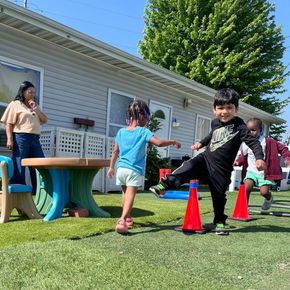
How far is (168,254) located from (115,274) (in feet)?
2.35

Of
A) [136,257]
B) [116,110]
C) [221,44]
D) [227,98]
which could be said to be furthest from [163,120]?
[221,44]

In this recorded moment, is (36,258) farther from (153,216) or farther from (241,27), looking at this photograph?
(241,27)

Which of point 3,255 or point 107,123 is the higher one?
point 107,123

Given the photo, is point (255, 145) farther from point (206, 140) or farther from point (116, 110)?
point (116, 110)

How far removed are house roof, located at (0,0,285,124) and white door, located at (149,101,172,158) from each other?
2.42 feet

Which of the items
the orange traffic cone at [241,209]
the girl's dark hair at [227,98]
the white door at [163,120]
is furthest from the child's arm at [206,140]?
the white door at [163,120]

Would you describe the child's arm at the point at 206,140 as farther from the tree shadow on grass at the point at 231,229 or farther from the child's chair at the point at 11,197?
the child's chair at the point at 11,197

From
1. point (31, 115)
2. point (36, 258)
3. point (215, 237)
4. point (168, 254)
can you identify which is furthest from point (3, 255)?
point (31, 115)

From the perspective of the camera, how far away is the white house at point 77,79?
24.3 feet

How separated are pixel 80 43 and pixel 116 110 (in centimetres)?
263

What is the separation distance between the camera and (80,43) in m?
8.24

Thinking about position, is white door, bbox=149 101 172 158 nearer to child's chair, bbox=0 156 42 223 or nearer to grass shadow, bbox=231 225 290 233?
grass shadow, bbox=231 225 290 233

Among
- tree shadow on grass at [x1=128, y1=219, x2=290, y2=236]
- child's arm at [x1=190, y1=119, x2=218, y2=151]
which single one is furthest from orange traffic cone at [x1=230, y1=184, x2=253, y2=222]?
child's arm at [x1=190, y1=119, x2=218, y2=151]

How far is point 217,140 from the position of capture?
4.23 metres
